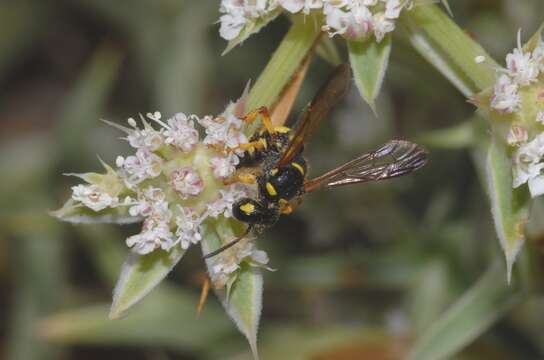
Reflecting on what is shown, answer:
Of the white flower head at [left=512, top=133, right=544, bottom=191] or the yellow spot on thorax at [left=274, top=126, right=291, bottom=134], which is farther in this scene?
the yellow spot on thorax at [left=274, top=126, right=291, bottom=134]

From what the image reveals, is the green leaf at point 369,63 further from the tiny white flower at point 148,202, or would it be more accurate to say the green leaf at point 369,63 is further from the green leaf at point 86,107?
the green leaf at point 86,107

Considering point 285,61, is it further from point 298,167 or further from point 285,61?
point 298,167

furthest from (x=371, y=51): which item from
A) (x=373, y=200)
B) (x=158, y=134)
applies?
(x=373, y=200)

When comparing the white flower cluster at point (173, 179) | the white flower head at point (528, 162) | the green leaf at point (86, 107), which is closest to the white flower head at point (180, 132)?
the white flower cluster at point (173, 179)

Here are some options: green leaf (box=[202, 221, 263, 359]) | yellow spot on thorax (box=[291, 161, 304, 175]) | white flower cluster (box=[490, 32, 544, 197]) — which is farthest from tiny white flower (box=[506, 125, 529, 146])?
green leaf (box=[202, 221, 263, 359])

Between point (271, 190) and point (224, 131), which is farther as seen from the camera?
point (271, 190)

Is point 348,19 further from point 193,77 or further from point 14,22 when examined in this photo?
point 14,22

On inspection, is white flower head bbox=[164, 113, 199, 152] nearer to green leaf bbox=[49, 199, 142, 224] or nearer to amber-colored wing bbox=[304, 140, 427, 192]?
green leaf bbox=[49, 199, 142, 224]

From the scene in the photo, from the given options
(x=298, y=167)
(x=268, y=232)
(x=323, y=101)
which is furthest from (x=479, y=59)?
(x=268, y=232)
